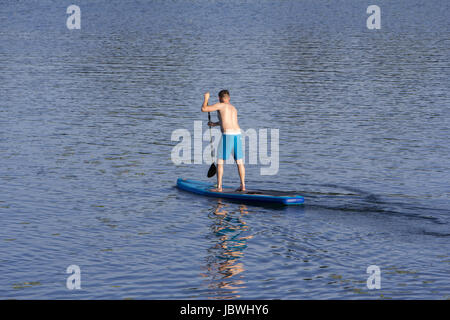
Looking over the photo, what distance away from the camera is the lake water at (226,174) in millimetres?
13766

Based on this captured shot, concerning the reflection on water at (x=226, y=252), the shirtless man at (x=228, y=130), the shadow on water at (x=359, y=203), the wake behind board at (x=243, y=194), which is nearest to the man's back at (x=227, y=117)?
the shirtless man at (x=228, y=130)

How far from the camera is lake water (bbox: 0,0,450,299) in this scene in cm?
1377

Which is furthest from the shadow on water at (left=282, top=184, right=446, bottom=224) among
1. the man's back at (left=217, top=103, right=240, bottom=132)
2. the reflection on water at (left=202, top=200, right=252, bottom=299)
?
the man's back at (left=217, top=103, right=240, bottom=132)

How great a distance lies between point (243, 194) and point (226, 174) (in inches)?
136

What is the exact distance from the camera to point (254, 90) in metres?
37.5

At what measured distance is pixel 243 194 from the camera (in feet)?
61.6

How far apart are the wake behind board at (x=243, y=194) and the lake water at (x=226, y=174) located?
270 mm

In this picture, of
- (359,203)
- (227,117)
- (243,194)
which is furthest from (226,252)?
(227,117)

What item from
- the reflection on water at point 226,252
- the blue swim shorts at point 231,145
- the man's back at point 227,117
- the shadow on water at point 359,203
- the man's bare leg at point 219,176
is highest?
the man's back at point 227,117

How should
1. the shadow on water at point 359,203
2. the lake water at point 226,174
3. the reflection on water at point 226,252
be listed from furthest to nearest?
the shadow on water at point 359,203
the lake water at point 226,174
the reflection on water at point 226,252

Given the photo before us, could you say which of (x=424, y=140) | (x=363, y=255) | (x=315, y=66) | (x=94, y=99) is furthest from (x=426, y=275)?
(x=315, y=66)

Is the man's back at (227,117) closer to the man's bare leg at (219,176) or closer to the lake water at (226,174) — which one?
the man's bare leg at (219,176)

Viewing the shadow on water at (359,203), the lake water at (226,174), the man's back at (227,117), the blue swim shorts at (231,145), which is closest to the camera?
the lake water at (226,174)
